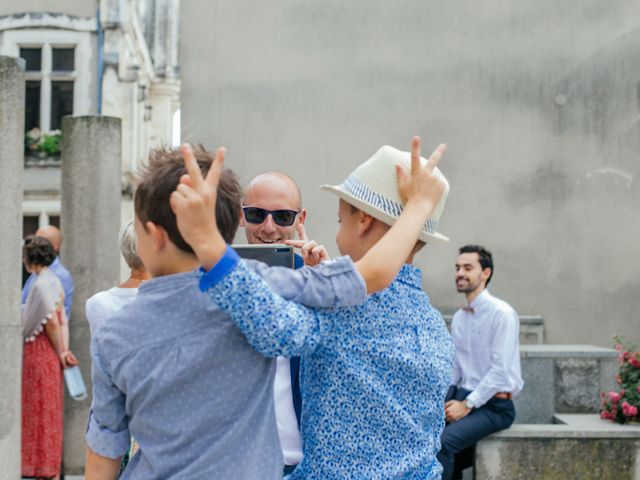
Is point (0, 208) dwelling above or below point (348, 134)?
below

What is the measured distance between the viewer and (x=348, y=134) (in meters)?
9.16

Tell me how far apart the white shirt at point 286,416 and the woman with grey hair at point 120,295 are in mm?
1010

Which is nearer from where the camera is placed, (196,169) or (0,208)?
(196,169)

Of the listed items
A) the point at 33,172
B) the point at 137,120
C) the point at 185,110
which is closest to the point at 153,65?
the point at 137,120

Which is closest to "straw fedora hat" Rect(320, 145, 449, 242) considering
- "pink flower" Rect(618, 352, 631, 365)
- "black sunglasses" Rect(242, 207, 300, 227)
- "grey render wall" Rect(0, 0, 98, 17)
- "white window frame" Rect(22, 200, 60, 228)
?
"black sunglasses" Rect(242, 207, 300, 227)

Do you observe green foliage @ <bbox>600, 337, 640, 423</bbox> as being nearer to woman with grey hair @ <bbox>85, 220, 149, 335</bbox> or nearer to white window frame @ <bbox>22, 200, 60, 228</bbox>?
woman with grey hair @ <bbox>85, 220, 149, 335</bbox>

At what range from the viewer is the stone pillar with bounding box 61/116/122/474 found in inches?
327

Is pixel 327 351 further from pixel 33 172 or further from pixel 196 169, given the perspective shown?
pixel 33 172

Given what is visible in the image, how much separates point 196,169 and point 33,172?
19.3 meters

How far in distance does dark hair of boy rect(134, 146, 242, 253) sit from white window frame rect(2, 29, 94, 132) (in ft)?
64.4

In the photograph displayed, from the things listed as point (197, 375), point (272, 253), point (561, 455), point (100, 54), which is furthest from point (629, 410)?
point (100, 54)

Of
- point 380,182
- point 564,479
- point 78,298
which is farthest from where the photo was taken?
point 78,298

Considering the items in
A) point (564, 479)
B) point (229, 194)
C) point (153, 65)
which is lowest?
point (564, 479)

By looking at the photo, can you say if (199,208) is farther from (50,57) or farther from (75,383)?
(50,57)
